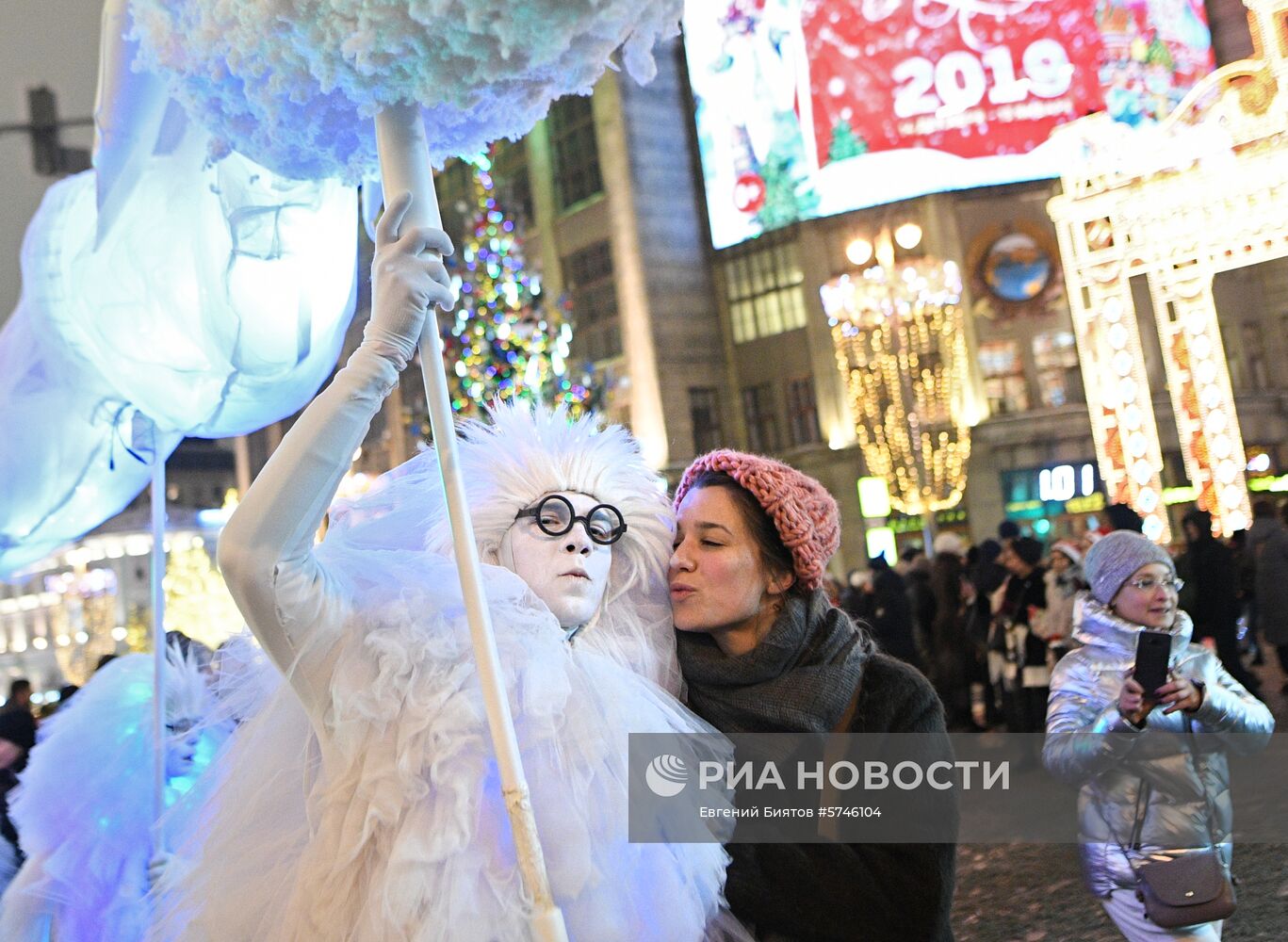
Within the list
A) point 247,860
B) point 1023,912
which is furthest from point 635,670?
point 1023,912

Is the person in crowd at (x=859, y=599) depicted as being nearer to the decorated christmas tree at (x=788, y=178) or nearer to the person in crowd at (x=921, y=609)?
the person in crowd at (x=921, y=609)

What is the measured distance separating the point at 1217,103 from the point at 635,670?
13817 millimetres

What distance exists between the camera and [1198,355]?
13477mm

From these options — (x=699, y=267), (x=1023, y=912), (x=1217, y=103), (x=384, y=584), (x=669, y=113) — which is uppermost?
(x=669, y=113)

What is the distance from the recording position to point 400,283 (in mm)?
1548

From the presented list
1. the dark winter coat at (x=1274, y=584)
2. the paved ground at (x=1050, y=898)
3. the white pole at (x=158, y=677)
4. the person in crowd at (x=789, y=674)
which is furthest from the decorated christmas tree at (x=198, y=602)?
the person in crowd at (x=789, y=674)

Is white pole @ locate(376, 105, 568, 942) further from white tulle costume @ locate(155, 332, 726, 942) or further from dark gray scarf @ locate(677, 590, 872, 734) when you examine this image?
dark gray scarf @ locate(677, 590, 872, 734)

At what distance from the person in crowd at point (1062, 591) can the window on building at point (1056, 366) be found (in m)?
14.0

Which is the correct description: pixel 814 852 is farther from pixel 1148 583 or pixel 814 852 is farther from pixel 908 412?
pixel 908 412

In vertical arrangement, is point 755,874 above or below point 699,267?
below

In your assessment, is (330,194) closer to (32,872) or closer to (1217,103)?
(32,872)

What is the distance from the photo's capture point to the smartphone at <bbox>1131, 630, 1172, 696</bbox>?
2648 millimetres

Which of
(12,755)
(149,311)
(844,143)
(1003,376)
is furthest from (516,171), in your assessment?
(149,311)

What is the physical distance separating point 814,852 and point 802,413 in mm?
20168
